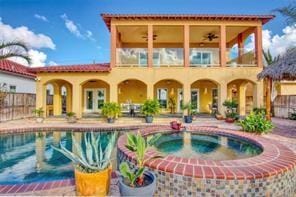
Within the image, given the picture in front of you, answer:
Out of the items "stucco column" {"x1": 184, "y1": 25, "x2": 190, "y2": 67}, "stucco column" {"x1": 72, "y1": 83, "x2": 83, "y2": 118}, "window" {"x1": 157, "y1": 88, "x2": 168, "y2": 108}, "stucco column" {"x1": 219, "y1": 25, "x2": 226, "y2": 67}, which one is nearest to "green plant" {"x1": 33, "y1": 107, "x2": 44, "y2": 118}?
"stucco column" {"x1": 72, "y1": 83, "x2": 83, "y2": 118}

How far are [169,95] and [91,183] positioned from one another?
18202 millimetres

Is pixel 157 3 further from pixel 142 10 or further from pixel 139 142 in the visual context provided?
pixel 139 142

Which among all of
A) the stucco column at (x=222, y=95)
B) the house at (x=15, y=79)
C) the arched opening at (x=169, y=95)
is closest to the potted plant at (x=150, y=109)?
the stucco column at (x=222, y=95)

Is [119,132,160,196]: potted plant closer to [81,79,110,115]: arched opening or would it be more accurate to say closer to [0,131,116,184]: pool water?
[0,131,116,184]: pool water

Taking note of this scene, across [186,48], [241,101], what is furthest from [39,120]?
[241,101]

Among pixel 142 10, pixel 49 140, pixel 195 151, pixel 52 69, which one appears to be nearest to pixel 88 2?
pixel 142 10

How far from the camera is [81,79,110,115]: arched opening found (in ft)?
72.8

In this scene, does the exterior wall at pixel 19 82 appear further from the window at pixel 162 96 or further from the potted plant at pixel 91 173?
the potted plant at pixel 91 173

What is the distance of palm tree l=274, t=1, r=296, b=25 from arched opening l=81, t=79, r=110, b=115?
49.9 ft

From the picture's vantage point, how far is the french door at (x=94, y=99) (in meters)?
22.3

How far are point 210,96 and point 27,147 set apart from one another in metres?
16.6

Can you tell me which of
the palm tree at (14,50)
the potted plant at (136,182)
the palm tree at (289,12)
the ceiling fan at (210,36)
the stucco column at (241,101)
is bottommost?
the potted plant at (136,182)

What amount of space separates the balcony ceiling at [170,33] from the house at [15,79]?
8867 millimetres

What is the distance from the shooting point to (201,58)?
18.8m
